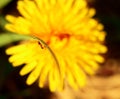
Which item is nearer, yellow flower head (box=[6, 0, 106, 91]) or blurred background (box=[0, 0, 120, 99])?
yellow flower head (box=[6, 0, 106, 91])

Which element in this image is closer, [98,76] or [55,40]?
[55,40]

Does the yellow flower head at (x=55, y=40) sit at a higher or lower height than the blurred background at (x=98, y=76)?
higher

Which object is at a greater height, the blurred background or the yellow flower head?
the yellow flower head

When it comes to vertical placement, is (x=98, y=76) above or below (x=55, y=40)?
below

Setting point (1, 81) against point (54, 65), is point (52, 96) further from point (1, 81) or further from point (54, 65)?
point (54, 65)

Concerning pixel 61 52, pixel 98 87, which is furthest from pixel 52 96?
pixel 61 52
